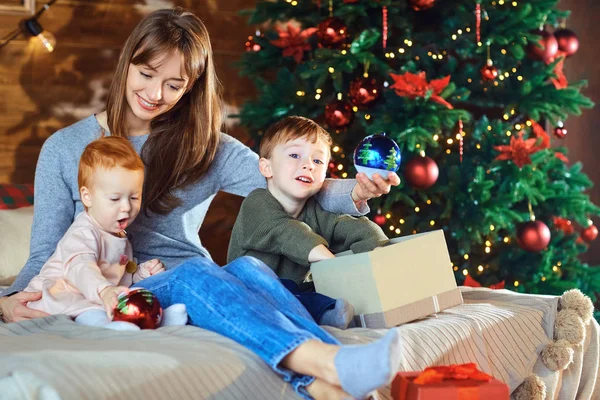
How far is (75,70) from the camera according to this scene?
4.02 meters

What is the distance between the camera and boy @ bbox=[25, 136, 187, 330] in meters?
1.98

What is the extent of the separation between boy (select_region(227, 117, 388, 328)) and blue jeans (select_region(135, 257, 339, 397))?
29 cm

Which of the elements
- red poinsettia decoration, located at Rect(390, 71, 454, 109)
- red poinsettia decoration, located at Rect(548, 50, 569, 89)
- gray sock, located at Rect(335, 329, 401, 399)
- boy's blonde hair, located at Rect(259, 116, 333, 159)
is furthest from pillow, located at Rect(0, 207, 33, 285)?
red poinsettia decoration, located at Rect(548, 50, 569, 89)

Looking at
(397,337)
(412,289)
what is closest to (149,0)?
(412,289)

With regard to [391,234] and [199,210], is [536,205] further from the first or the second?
[199,210]

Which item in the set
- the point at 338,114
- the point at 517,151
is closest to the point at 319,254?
the point at 338,114

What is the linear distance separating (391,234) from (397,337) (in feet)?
7.56

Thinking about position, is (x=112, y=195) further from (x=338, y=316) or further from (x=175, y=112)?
(x=338, y=316)

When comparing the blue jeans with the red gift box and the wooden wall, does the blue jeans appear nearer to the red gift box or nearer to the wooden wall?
the red gift box

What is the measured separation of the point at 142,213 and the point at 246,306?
86cm

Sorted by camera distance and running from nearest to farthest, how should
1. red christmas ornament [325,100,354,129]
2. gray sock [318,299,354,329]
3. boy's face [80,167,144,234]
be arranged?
gray sock [318,299,354,329] → boy's face [80,167,144,234] → red christmas ornament [325,100,354,129]

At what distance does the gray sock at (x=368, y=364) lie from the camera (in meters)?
1.43

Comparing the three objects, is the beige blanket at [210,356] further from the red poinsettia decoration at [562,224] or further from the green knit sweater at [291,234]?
the red poinsettia decoration at [562,224]

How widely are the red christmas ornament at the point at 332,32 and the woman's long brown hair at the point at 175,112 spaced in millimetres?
1148
